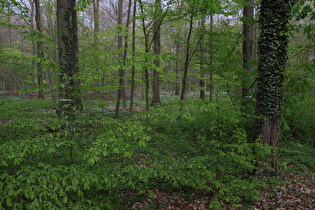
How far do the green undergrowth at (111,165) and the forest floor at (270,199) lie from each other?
0.50 feet

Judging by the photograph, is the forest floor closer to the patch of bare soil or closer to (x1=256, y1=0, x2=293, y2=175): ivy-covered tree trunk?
the patch of bare soil

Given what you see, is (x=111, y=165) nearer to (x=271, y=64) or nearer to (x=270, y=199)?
(x=270, y=199)

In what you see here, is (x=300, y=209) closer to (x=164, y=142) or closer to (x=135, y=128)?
(x=135, y=128)

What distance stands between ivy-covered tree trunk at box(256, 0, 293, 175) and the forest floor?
1.83 ft

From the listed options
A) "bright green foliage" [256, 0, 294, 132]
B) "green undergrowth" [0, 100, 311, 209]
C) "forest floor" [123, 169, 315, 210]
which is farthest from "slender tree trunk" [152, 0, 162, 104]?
"bright green foliage" [256, 0, 294, 132]

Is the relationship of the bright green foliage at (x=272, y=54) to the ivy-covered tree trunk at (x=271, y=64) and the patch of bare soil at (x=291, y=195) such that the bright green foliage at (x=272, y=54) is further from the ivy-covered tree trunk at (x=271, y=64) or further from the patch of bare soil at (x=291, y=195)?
the patch of bare soil at (x=291, y=195)

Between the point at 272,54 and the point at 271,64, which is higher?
the point at 272,54

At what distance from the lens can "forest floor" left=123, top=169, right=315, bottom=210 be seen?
3.67m

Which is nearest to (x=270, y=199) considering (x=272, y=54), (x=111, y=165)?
(x=272, y=54)

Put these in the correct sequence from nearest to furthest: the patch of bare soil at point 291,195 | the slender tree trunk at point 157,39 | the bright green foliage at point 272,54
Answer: the patch of bare soil at point 291,195 < the bright green foliage at point 272,54 < the slender tree trunk at point 157,39

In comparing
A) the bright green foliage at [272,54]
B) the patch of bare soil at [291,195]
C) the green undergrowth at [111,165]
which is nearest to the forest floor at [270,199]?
the patch of bare soil at [291,195]

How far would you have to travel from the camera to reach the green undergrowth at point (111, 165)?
2.07 meters

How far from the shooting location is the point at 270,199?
12.8 ft

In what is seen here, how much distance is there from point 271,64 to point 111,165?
13.6ft
